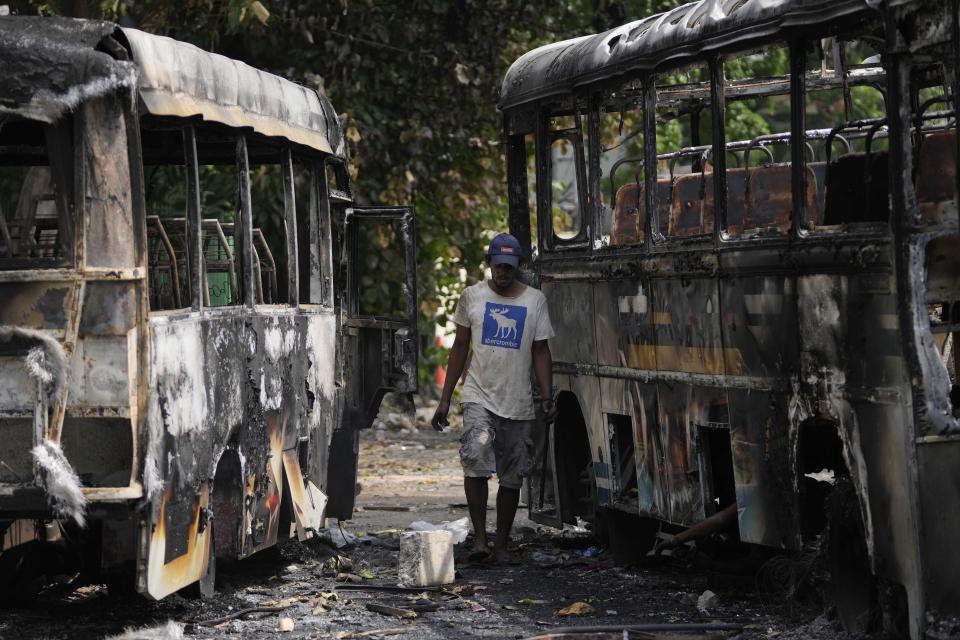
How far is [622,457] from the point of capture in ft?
32.7

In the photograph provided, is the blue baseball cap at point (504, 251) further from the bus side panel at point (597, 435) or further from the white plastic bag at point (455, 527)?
the white plastic bag at point (455, 527)

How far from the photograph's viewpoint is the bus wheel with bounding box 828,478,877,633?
284 inches

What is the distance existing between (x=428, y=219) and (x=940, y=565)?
13.8m

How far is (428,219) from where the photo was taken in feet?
65.3

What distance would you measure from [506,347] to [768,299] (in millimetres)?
2818

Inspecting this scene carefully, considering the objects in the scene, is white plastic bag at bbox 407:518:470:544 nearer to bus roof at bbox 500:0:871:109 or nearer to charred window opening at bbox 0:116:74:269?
bus roof at bbox 500:0:871:109

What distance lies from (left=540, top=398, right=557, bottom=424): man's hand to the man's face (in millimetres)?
728

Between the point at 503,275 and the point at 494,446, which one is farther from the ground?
the point at 503,275

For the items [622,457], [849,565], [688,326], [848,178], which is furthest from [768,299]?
[622,457]

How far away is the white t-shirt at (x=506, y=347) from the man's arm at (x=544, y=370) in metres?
0.04

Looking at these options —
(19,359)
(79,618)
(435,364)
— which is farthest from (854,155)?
(435,364)

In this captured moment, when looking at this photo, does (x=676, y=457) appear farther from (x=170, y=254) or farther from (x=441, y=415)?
(x=170, y=254)

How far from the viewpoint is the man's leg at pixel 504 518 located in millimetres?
10281

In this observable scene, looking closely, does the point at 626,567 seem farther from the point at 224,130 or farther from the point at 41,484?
the point at 41,484
